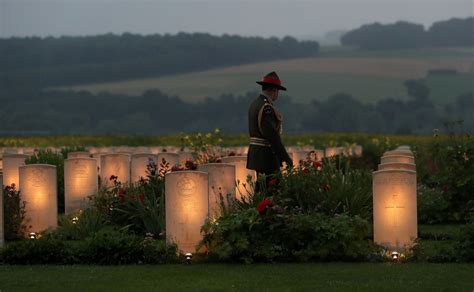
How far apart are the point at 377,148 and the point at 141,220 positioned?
21.1 meters

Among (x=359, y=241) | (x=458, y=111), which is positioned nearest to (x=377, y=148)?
(x=359, y=241)

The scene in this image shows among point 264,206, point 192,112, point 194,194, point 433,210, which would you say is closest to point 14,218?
point 194,194

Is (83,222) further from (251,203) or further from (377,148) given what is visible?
(377,148)

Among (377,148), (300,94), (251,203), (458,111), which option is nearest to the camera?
(251,203)

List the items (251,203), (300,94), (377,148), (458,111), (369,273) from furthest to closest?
1. (300,94)
2. (458,111)
3. (377,148)
4. (251,203)
5. (369,273)

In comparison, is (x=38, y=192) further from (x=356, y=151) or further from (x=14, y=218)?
(x=356, y=151)

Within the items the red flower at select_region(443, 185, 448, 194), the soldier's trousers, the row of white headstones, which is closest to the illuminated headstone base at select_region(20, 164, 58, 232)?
the row of white headstones

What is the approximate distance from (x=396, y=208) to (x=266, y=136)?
247 centimetres

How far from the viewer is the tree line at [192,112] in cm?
11106

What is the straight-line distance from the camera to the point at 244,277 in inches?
441

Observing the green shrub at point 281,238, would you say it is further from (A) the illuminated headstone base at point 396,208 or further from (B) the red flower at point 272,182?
(B) the red flower at point 272,182

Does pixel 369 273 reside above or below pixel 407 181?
below

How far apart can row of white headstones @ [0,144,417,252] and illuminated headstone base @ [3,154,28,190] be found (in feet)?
0.05

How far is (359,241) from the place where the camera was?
12.6m
